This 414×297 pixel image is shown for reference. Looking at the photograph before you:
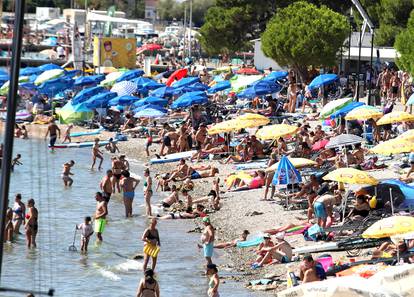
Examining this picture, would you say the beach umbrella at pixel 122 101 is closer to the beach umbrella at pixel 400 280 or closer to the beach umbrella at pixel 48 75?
the beach umbrella at pixel 48 75

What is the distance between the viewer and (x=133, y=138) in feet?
150

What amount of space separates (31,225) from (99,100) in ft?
66.9

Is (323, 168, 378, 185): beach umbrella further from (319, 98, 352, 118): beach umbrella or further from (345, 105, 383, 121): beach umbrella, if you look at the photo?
(319, 98, 352, 118): beach umbrella

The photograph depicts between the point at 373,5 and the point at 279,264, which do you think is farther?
the point at 373,5

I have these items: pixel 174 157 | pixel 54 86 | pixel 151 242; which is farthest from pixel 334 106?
pixel 54 86

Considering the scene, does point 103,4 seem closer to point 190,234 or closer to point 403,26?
point 403,26

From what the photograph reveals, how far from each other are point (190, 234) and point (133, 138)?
17074 mm

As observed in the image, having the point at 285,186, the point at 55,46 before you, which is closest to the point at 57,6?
the point at 55,46

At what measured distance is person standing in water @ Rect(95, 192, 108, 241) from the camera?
27.0 metres

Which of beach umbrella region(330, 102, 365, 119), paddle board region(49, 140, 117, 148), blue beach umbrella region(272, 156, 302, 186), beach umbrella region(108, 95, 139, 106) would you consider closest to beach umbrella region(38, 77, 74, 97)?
beach umbrella region(108, 95, 139, 106)

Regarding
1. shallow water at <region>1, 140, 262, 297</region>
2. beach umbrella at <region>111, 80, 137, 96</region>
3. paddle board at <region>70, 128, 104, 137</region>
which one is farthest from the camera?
beach umbrella at <region>111, 80, 137, 96</region>

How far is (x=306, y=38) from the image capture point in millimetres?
49781

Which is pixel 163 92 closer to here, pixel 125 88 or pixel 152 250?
pixel 125 88

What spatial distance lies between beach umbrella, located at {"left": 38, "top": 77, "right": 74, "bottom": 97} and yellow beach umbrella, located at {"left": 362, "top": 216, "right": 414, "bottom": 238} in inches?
1373
